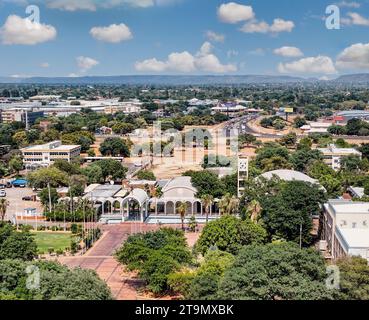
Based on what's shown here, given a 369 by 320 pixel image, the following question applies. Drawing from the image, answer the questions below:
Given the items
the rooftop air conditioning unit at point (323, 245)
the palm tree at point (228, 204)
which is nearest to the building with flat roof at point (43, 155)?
the palm tree at point (228, 204)

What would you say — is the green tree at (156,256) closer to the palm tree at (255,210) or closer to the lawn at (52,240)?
the palm tree at (255,210)

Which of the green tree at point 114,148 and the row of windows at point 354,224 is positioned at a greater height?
the row of windows at point 354,224

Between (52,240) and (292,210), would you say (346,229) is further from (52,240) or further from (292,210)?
(52,240)

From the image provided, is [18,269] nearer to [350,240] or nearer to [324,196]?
[350,240]

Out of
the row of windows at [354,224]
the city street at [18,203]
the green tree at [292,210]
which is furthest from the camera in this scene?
the city street at [18,203]

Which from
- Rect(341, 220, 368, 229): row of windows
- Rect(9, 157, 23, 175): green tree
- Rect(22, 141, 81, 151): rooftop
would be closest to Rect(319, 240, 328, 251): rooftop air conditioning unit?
Rect(341, 220, 368, 229): row of windows

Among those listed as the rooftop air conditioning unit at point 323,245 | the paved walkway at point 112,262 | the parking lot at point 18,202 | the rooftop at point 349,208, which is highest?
the rooftop at point 349,208

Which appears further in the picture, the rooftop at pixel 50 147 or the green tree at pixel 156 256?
the rooftop at pixel 50 147
